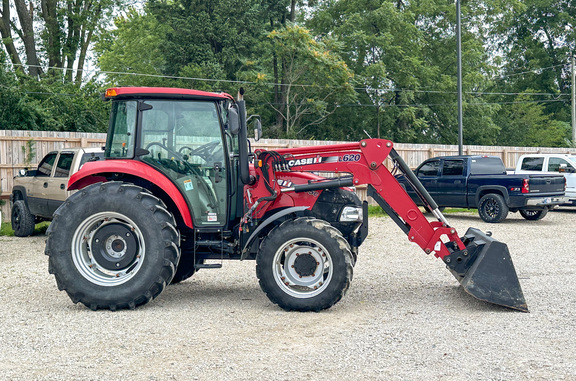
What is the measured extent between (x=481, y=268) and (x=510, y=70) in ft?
148

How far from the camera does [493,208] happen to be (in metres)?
17.3

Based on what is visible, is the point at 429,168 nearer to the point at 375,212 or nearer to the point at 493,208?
the point at 375,212

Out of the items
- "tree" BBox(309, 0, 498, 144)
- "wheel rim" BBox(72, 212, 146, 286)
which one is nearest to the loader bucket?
"wheel rim" BBox(72, 212, 146, 286)

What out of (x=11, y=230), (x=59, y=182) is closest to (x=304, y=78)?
(x=11, y=230)

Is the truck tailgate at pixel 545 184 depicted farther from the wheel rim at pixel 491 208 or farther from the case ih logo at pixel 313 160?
the case ih logo at pixel 313 160

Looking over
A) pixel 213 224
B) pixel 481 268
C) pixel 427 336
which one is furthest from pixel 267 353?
pixel 481 268

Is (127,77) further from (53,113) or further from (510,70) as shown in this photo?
(510,70)

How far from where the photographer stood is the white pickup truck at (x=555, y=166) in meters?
19.6

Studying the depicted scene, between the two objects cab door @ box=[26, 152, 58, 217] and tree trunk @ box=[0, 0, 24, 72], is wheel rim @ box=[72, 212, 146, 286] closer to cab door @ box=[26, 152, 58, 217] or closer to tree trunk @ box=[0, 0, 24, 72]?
cab door @ box=[26, 152, 58, 217]

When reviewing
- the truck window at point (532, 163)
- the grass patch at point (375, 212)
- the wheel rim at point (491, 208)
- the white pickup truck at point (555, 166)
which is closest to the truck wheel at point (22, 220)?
the grass patch at point (375, 212)

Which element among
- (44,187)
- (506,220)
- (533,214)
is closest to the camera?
(44,187)

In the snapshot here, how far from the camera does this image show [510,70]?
4847cm

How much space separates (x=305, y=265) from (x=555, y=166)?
15.4 metres

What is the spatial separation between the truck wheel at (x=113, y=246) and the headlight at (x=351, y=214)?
1.97m
